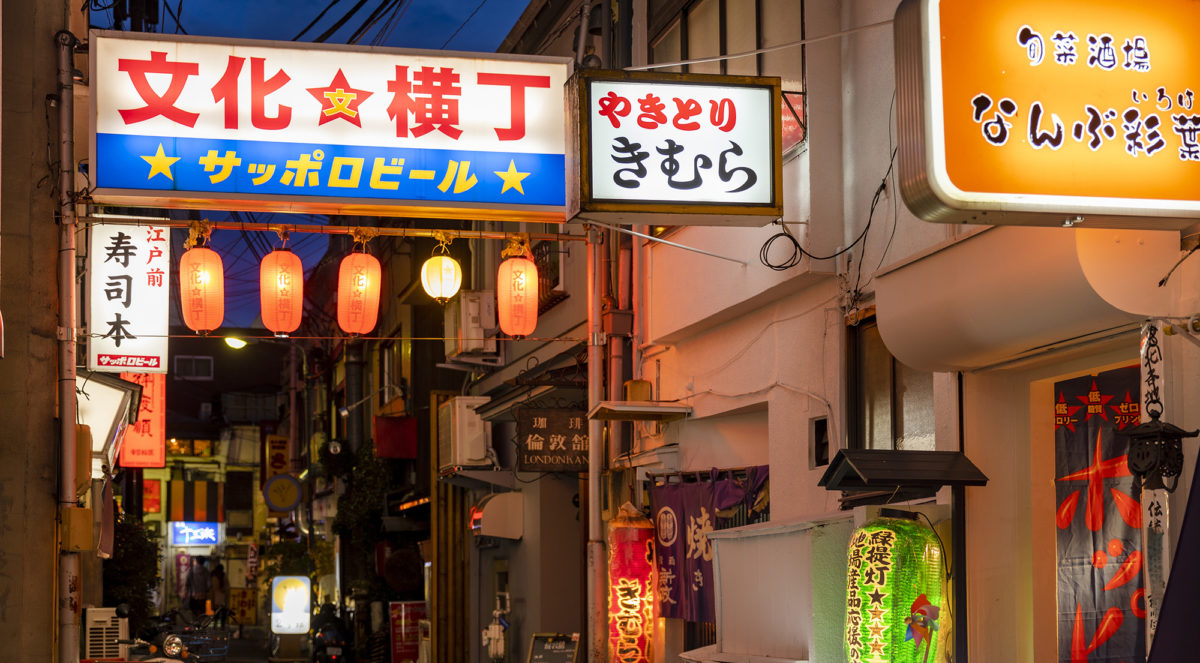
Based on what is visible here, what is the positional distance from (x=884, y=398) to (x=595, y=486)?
5.06m

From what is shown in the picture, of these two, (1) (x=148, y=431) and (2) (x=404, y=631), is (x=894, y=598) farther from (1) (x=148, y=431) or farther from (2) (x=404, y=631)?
(2) (x=404, y=631)

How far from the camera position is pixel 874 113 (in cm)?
1202

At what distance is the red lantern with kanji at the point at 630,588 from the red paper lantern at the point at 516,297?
3.79 meters

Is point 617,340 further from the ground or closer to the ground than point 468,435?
further from the ground

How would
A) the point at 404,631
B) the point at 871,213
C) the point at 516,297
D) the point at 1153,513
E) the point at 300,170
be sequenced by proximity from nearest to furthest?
the point at 1153,513, the point at 300,170, the point at 871,213, the point at 516,297, the point at 404,631

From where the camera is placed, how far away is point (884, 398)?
1216 cm

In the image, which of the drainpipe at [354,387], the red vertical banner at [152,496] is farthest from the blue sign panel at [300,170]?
the red vertical banner at [152,496]

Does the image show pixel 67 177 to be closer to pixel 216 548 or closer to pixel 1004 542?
pixel 1004 542

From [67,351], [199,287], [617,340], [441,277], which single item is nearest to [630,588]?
[617,340]

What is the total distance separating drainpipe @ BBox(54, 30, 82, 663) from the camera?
462 inches

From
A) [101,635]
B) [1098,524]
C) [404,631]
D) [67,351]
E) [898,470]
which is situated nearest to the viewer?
[1098,524]

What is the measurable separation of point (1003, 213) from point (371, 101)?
7.04 metres

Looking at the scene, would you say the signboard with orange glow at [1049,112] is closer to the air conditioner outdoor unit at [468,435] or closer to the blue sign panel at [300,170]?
the blue sign panel at [300,170]

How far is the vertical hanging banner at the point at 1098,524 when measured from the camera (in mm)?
8945
